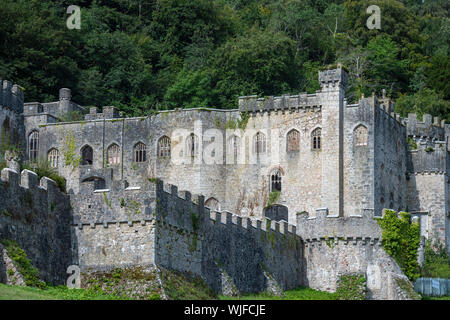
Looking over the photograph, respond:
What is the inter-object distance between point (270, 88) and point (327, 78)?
1339cm

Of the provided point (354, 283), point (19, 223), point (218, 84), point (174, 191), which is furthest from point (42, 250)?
point (218, 84)

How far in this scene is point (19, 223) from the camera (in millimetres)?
39188

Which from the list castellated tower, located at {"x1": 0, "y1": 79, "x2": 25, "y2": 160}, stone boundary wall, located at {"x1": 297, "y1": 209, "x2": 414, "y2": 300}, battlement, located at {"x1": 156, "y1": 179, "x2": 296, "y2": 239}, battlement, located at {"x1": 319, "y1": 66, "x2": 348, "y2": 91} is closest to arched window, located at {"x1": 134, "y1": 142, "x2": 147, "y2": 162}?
castellated tower, located at {"x1": 0, "y1": 79, "x2": 25, "y2": 160}

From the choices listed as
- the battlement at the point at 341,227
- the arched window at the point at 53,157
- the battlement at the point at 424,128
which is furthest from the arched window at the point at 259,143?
the battlement at the point at 341,227

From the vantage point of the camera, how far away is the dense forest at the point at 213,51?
7981 centimetres

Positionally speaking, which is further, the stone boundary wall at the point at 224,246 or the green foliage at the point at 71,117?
the green foliage at the point at 71,117

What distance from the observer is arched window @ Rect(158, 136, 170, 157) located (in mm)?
69875

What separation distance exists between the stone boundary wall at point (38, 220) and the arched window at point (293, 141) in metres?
28.1

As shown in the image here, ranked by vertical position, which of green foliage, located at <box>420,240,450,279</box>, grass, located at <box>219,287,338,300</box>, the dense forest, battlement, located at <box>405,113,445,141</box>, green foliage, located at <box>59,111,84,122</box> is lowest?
grass, located at <box>219,287,338,300</box>

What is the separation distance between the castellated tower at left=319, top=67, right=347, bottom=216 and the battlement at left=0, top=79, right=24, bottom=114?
19212 mm

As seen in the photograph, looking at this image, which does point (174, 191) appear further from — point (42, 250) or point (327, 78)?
point (327, 78)

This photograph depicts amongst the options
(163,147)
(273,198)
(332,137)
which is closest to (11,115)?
(163,147)

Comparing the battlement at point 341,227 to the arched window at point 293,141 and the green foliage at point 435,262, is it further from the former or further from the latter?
the arched window at point 293,141

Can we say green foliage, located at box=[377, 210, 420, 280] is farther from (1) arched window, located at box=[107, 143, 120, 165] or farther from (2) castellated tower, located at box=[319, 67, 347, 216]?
(1) arched window, located at box=[107, 143, 120, 165]
